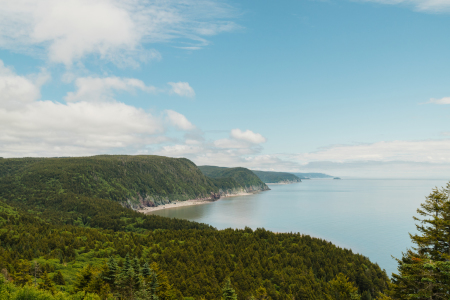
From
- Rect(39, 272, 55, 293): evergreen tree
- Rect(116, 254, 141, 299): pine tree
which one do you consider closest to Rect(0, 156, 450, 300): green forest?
Rect(39, 272, 55, 293): evergreen tree

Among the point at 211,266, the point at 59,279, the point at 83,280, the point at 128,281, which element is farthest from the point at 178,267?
the point at 83,280

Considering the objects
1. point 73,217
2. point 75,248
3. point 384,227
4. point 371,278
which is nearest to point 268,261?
point 371,278

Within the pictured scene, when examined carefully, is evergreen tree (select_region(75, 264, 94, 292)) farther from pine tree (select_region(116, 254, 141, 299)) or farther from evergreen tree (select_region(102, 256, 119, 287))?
pine tree (select_region(116, 254, 141, 299))

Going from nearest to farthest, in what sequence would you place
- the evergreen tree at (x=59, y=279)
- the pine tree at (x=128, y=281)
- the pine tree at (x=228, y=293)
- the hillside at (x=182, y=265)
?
the pine tree at (x=228, y=293), the pine tree at (x=128, y=281), the hillside at (x=182, y=265), the evergreen tree at (x=59, y=279)

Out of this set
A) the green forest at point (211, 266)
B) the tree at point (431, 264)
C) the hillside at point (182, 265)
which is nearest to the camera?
the tree at point (431, 264)

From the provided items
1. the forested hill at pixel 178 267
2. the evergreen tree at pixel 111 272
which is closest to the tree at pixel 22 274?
the forested hill at pixel 178 267

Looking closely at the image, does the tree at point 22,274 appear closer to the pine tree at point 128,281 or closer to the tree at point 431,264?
the pine tree at point 128,281

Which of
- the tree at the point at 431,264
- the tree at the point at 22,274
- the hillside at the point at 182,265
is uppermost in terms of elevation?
the tree at the point at 431,264

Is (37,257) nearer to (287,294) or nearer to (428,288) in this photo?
(287,294)
